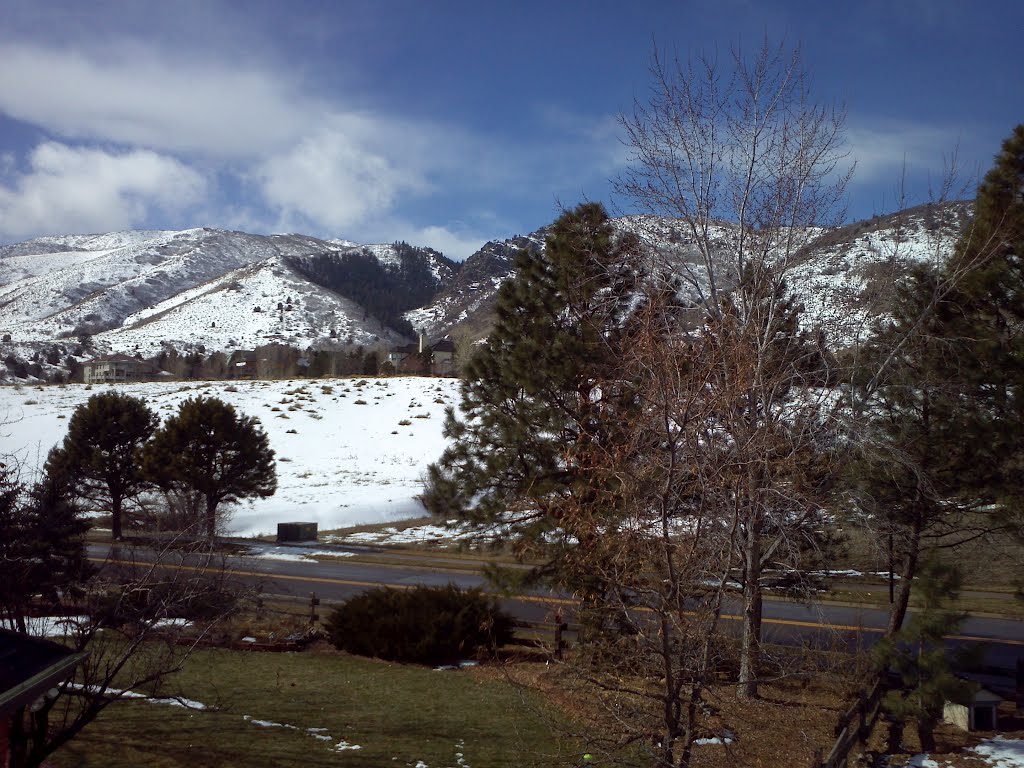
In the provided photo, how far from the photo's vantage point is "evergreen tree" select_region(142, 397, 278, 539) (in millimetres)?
28031

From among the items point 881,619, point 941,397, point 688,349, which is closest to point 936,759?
point 941,397

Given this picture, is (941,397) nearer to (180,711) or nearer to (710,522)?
(710,522)

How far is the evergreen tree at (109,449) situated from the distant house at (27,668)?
85.8ft

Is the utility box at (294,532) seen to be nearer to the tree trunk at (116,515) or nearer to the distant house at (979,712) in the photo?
the tree trunk at (116,515)

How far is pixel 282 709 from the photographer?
1066 cm

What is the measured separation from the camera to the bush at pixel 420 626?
47.7 feet

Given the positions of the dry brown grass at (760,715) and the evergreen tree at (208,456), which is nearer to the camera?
the dry brown grass at (760,715)

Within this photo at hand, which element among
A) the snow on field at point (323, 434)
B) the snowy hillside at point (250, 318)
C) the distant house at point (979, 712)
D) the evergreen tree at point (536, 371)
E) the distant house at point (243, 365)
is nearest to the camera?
the distant house at point (979, 712)

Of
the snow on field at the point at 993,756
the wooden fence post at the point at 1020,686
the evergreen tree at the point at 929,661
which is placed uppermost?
the evergreen tree at the point at 929,661

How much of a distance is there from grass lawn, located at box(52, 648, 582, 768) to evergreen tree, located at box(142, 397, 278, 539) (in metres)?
15.8

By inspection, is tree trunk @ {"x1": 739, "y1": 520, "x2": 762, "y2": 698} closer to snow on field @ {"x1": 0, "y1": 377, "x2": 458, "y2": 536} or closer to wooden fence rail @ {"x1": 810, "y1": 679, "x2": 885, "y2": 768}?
wooden fence rail @ {"x1": 810, "y1": 679, "x2": 885, "y2": 768}

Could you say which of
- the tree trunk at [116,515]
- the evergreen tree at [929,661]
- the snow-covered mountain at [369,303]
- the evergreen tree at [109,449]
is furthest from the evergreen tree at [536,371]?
the evergreen tree at [109,449]

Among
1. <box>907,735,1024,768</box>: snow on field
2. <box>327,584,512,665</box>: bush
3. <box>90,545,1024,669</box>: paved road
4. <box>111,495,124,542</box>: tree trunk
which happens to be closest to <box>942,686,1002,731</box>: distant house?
<box>907,735,1024,768</box>: snow on field

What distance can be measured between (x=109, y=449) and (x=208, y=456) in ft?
15.0
